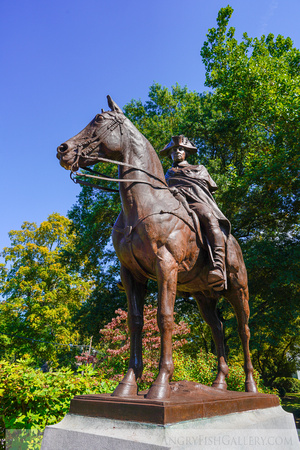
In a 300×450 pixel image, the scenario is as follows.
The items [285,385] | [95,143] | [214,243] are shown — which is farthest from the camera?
[285,385]

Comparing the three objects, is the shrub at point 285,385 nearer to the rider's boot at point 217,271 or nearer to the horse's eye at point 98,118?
the rider's boot at point 217,271

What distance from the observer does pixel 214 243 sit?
4.29 meters

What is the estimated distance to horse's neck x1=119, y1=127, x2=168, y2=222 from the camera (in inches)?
151

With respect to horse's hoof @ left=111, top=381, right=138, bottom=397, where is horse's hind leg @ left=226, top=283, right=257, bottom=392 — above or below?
above

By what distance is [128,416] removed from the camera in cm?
289

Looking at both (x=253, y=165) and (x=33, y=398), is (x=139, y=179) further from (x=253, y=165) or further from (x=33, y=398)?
(x=253, y=165)

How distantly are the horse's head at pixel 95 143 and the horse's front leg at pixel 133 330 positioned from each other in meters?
1.31

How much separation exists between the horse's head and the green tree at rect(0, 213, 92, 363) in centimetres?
1765

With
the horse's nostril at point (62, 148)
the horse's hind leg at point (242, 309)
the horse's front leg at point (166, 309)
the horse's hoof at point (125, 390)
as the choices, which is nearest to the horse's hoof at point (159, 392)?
the horse's front leg at point (166, 309)

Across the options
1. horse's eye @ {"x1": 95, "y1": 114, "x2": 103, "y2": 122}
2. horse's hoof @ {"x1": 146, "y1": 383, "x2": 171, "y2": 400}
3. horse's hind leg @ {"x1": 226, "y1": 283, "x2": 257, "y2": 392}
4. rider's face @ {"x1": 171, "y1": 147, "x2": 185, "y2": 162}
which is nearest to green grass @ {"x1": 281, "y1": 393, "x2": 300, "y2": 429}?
horse's hind leg @ {"x1": 226, "y1": 283, "x2": 257, "y2": 392}

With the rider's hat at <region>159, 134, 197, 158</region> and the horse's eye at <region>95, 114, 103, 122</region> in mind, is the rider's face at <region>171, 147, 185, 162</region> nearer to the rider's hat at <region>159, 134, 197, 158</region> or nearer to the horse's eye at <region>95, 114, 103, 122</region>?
the rider's hat at <region>159, 134, 197, 158</region>

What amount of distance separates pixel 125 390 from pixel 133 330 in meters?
0.65

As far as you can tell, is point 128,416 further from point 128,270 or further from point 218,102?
point 218,102

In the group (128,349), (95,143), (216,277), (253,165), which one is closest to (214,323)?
(216,277)
